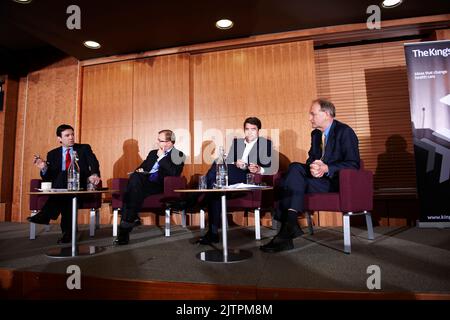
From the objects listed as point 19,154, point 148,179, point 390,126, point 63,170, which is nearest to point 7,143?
point 19,154

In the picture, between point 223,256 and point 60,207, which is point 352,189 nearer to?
point 223,256

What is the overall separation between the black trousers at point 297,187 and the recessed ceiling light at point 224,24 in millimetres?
2438

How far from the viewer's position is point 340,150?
8.46ft

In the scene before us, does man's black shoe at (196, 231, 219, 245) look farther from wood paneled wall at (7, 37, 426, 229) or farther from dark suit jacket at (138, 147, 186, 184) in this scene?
wood paneled wall at (7, 37, 426, 229)

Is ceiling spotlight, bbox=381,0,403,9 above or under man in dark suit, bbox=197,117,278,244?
above

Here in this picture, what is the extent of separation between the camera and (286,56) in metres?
4.43

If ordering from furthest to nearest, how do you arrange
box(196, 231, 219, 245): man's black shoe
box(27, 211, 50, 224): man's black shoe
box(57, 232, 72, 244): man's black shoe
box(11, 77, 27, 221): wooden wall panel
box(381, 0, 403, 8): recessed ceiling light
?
box(11, 77, 27, 221): wooden wall panel → box(381, 0, 403, 8): recessed ceiling light → box(57, 232, 72, 244): man's black shoe → box(27, 211, 50, 224): man's black shoe → box(196, 231, 219, 245): man's black shoe

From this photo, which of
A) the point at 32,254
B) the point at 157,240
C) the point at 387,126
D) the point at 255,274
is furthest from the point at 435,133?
the point at 32,254

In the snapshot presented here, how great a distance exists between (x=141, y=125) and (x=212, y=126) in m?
1.14

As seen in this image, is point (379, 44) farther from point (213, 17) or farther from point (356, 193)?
point (356, 193)

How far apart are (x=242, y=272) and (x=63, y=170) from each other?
8.25ft

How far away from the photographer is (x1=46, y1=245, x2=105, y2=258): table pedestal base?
242cm

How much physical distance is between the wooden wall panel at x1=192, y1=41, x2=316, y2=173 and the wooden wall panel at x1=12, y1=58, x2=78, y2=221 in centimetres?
220

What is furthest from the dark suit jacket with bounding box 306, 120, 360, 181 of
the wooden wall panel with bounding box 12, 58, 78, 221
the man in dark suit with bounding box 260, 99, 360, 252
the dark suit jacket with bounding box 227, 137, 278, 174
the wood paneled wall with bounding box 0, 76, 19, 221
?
the wood paneled wall with bounding box 0, 76, 19, 221
